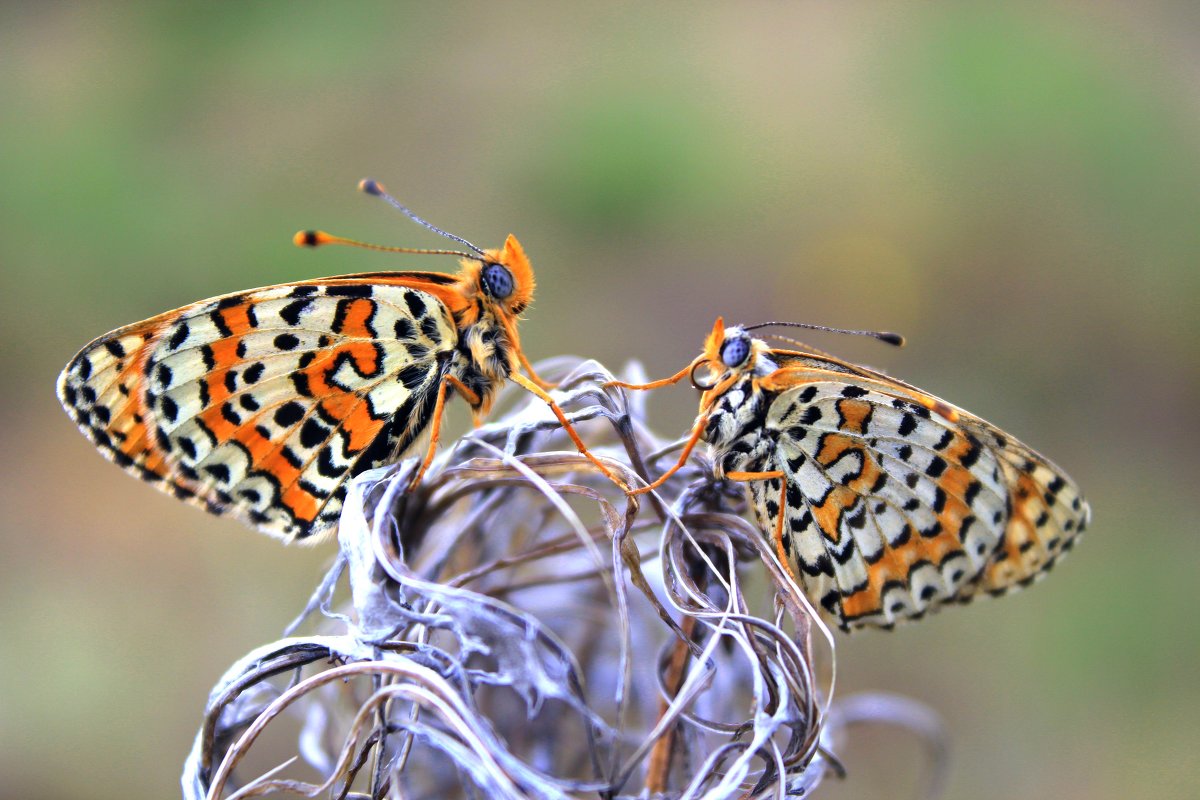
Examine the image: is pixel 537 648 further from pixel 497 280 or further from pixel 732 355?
pixel 497 280

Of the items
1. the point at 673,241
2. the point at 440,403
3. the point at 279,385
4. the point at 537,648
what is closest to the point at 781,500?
the point at 537,648

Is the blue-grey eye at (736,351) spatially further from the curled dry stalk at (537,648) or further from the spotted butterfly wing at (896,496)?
the curled dry stalk at (537,648)

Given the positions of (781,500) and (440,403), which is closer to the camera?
(781,500)

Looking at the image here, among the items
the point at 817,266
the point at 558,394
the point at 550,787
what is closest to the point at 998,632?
the point at 817,266

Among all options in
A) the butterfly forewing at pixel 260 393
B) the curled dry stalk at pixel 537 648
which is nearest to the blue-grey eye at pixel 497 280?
the butterfly forewing at pixel 260 393

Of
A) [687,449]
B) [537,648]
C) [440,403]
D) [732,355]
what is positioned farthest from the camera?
[440,403]

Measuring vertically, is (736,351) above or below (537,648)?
above

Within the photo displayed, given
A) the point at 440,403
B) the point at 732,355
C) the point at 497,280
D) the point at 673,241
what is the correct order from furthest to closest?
the point at 673,241 → the point at 497,280 → the point at 440,403 → the point at 732,355
